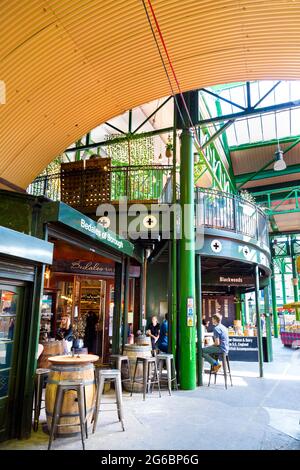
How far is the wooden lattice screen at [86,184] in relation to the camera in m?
10.0

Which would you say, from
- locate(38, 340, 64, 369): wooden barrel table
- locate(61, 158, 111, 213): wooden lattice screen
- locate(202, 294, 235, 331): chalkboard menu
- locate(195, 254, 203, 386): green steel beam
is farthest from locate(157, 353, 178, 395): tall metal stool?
locate(202, 294, 235, 331): chalkboard menu

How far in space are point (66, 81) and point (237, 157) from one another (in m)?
15.1

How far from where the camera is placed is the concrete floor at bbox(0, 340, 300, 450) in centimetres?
453

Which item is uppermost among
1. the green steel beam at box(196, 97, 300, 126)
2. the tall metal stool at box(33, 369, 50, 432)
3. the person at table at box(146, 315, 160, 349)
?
the green steel beam at box(196, 97, 300, 126)

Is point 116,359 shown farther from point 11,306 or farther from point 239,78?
point 239,78

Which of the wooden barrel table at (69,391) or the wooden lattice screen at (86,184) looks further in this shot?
the wooden lattice screen at (86,184)

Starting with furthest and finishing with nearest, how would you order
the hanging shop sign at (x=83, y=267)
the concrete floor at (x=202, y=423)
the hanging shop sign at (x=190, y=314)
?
the hanging shop sign at (x=83, y=267)
the hanging shop sign at (x=190, y=314)
the concrete floor at (x=202, y=423)

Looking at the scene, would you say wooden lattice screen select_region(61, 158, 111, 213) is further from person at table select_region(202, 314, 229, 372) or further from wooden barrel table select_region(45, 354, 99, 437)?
wooden barrel table select_region(45, 354, 99, 437)

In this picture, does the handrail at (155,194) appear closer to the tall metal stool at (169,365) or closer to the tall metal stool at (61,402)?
the tall metal stool at (169,365)

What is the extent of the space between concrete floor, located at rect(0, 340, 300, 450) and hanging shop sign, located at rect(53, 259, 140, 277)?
14.5 feet

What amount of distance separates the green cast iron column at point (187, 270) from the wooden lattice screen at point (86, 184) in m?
2.37

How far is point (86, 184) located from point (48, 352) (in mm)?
5214

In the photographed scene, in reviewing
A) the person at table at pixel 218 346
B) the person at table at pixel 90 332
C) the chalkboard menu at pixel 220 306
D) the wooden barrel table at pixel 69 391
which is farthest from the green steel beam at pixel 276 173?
the wooden barrel table at pixel 69 391

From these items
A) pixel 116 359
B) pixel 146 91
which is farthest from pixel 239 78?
pixel 116 359
